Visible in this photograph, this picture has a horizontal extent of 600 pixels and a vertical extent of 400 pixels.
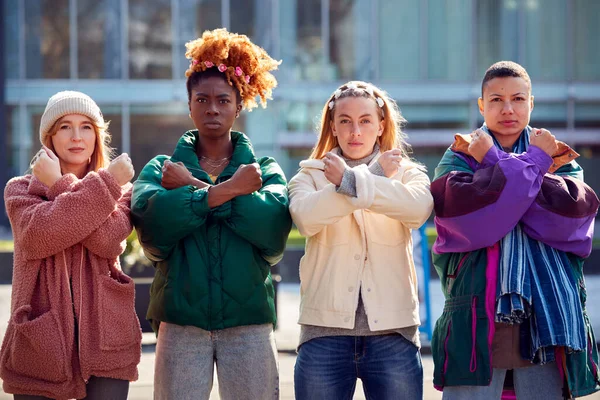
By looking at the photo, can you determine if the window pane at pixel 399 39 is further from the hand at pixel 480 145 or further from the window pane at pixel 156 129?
the hand at pixel 480 145

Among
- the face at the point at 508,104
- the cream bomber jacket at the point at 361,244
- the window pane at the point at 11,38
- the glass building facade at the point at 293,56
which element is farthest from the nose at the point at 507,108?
the window pane at the point at 11,38

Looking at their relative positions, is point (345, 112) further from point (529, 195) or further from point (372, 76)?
point (372, 76)

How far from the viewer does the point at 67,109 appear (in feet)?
12.0

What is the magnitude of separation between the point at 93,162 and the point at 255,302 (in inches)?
40.6

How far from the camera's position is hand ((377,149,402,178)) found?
3555mm

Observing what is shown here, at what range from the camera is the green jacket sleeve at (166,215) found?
3.38 metres

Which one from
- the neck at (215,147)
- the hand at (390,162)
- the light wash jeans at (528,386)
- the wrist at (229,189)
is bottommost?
the light wash jeans at (528,386)

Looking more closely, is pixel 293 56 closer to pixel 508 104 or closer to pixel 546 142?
pixel 508 104

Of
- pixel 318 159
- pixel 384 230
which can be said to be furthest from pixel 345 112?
pixel 384 230

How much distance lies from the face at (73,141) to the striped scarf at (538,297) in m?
1.90

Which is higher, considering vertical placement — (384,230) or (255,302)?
(384,230)

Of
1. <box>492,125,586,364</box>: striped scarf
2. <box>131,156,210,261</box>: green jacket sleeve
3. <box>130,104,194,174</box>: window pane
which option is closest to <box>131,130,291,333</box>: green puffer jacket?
<box>131,156,210,261</box>: green jacket sleeve

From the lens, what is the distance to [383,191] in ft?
11.3

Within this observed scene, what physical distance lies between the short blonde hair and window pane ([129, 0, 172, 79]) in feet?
57.6
